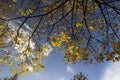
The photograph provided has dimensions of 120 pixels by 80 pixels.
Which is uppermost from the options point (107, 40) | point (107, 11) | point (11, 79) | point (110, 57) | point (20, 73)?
point (107, 11)

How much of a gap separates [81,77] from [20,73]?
34.6 metres

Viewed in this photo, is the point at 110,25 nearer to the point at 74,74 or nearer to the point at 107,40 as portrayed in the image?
the point at 107,40

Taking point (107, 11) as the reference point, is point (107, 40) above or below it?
below

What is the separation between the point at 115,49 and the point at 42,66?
332cm

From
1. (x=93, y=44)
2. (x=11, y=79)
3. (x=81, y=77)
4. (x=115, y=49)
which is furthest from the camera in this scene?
(x=11, y=79)

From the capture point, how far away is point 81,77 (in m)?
44.0

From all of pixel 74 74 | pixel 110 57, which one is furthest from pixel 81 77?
pixel 110 57

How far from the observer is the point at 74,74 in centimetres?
4525

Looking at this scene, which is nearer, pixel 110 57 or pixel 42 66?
pixel 110 57

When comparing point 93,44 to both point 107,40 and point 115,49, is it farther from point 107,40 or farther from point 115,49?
point 115,49

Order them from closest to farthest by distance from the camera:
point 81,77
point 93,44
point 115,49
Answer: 1. point 115,49
2. point 93,44
3. point 81,77

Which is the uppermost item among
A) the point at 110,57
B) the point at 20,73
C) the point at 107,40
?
the point at 107,40

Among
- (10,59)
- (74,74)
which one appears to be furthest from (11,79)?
(10,59)

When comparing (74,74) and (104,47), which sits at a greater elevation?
(104,47)
